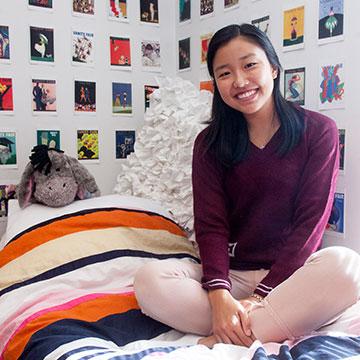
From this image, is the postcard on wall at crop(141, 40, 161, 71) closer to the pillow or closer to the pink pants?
the pillow

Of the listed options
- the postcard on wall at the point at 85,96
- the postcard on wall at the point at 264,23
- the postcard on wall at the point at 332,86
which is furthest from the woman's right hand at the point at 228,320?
the postcard on wall at the point at 85,96

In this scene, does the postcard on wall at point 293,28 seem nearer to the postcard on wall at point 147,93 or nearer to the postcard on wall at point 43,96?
the postcard on wall at point 147,93

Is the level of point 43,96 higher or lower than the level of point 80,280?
higher

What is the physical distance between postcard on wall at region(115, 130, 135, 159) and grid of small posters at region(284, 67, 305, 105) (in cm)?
65

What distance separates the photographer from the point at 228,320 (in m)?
0.90

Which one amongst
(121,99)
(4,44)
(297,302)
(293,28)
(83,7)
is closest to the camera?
(297,302)

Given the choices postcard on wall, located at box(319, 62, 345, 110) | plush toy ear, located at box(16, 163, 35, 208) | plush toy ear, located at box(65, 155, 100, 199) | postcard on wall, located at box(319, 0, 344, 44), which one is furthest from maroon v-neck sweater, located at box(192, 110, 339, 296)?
plush toy ear, located at box(16, 163, 35, 208)

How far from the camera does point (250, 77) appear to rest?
1062mm

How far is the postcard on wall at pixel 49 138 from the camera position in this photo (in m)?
1.59

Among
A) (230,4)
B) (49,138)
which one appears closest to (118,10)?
(230,4)

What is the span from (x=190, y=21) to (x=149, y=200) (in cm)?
75

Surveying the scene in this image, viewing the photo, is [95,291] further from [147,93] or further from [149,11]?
[149,11]

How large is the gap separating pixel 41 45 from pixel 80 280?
880 mm

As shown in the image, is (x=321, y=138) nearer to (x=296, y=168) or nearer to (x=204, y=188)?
(x=296, y=168)
